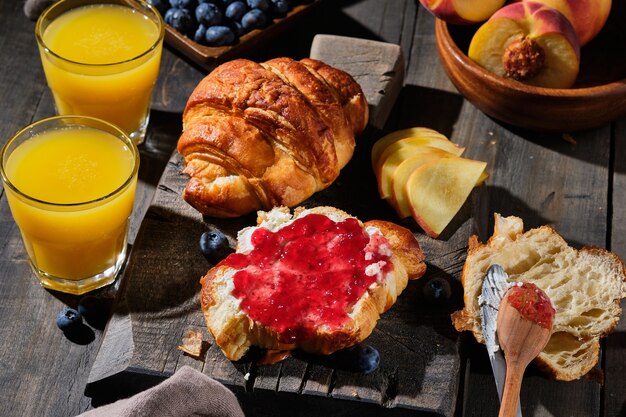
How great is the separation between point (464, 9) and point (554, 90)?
1.48 ft

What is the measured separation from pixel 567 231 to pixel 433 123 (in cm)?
66

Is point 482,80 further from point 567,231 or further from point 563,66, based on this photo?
point 567,231

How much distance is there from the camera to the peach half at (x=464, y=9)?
3379mm

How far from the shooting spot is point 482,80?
333 cm

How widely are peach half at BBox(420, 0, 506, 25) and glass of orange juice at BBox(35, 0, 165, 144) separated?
39.1 inches

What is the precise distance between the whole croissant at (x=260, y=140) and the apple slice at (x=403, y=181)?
0.61 ft

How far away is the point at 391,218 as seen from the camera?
3035 mm

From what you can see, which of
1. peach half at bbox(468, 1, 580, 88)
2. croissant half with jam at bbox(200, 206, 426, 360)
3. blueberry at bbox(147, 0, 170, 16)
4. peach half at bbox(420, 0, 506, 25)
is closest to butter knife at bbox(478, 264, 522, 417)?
croissant half with jam at bbox(200, 206, 426, 360)

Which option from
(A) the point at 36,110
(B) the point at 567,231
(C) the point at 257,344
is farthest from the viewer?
(A) the point at 36,110

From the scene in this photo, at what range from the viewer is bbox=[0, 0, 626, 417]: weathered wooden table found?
259 cm

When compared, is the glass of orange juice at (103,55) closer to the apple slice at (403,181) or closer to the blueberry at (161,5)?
the blueberry at (161,5)

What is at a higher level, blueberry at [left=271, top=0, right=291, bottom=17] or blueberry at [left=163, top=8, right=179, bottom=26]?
blueberry at [left=271, top=0, right=291, bottom=17]

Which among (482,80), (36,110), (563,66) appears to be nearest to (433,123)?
(482,80)

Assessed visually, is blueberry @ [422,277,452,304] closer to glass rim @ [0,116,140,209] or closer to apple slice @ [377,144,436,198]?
apple slice @ [377,144,436,198]
